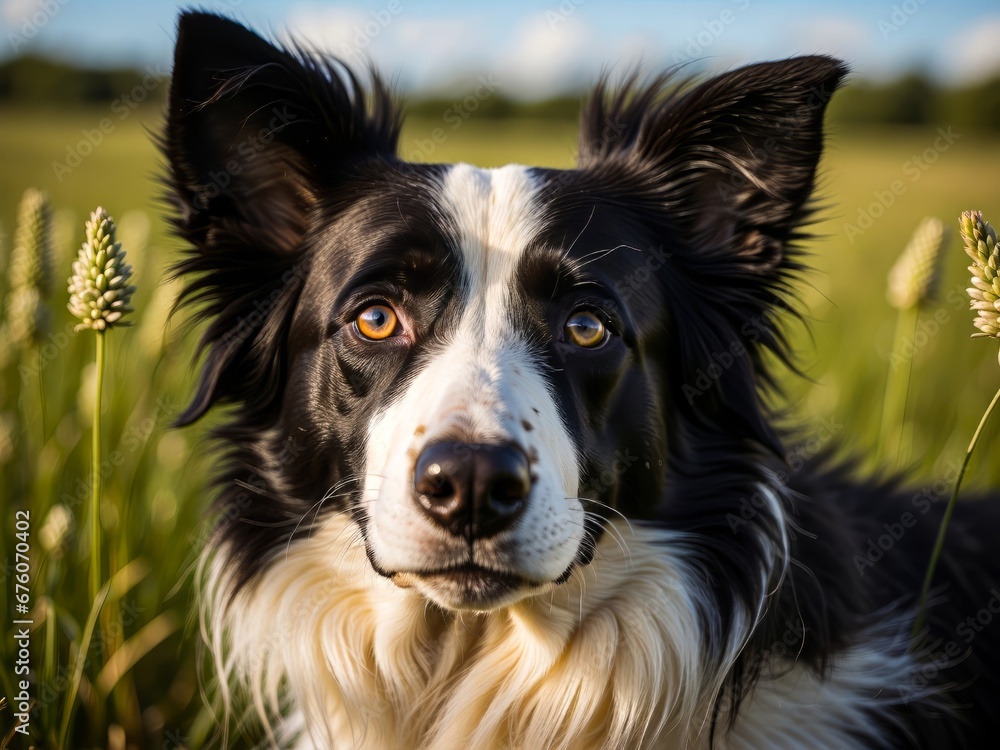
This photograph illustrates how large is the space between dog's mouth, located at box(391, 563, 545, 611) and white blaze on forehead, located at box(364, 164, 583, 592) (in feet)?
0.12

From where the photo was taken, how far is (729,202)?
3148 millimetres

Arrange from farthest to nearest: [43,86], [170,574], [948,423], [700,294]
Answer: [43,86], [948,423], [170,574], [700,294]

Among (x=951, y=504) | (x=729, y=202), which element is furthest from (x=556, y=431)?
(x=729, y=202)

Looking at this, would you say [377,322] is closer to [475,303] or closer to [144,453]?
[475,303]

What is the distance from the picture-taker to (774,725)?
8.98 ft

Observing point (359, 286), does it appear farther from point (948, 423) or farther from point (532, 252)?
point (948, 423)

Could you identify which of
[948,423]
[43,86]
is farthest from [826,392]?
[43,86]

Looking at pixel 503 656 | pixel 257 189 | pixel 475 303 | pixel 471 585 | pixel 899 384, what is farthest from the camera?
pixel 899 384

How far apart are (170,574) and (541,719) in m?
2.02

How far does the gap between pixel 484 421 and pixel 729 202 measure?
1.54m

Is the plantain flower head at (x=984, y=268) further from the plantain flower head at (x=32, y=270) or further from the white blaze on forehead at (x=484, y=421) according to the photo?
the plantain flower head at (x=32, y=270)

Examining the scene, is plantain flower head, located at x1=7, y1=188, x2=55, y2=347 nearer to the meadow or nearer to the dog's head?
the meadow

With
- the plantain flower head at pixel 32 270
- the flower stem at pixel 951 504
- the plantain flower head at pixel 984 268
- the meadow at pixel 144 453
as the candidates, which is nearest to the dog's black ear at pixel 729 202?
the meadow at pixel 144 453

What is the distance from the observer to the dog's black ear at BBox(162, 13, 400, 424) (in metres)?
2.94
